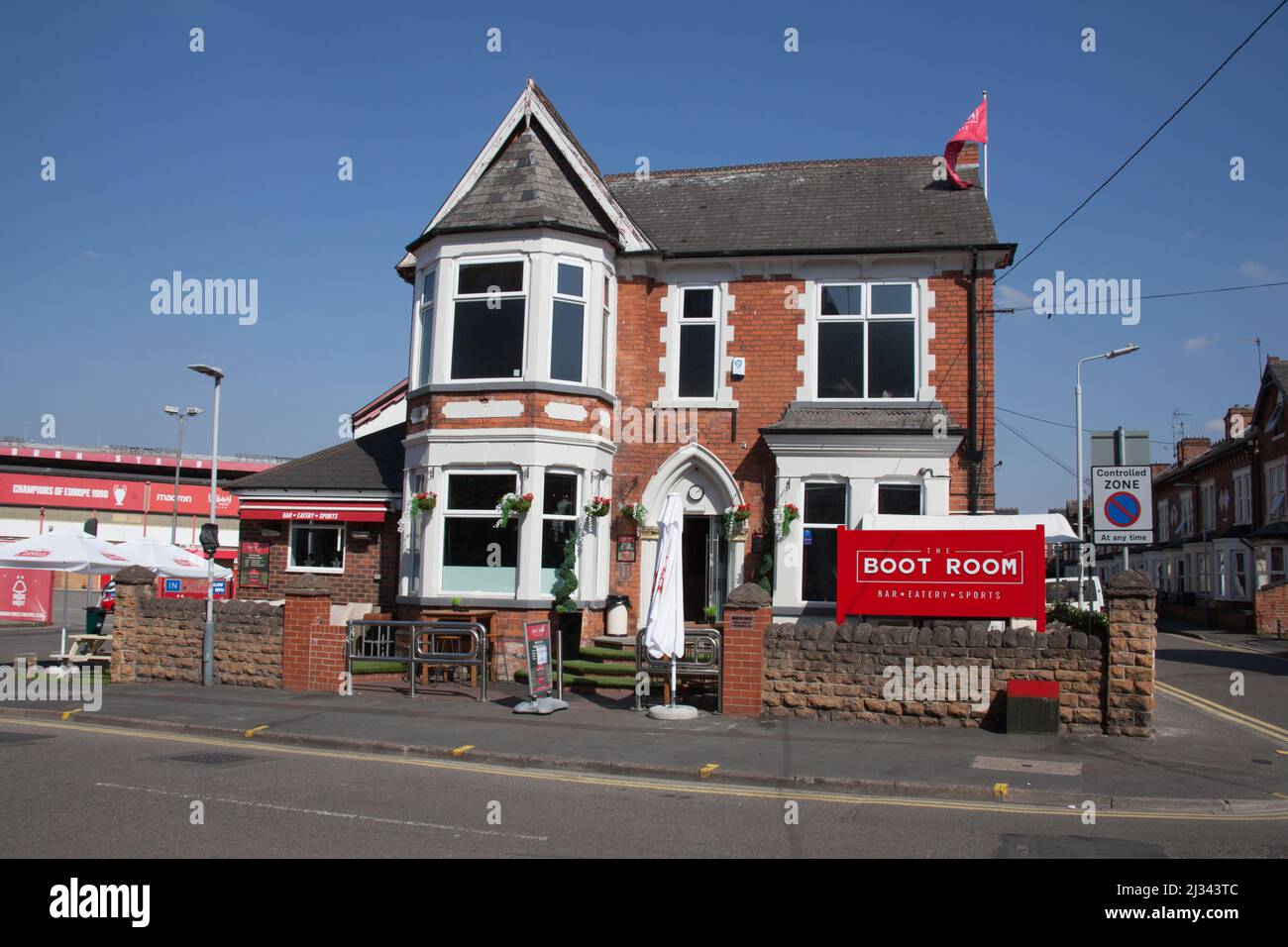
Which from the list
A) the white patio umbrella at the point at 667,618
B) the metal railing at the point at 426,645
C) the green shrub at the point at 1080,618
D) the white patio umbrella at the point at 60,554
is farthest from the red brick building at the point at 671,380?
the white patio umbrella at the point at 60,554

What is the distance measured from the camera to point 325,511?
1881 centimetres

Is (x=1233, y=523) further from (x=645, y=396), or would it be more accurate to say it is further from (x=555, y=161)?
(x=555, y=161)

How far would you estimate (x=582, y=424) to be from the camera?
17.4 metres

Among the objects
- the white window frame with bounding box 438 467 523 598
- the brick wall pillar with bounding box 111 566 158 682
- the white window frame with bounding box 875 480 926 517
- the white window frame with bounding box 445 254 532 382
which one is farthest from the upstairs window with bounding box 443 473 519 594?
the white window frame with bounding box 875 480 926 517

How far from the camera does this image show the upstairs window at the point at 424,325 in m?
18.2

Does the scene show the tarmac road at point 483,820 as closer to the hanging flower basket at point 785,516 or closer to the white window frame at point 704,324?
the hanging flower basket at point 785,516

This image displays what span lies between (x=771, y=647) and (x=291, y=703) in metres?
6.87

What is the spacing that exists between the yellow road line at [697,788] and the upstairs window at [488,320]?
24.9ft

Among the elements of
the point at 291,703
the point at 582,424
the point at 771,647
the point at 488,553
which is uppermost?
the point at 582,424

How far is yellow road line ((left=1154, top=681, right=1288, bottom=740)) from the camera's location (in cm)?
1368
